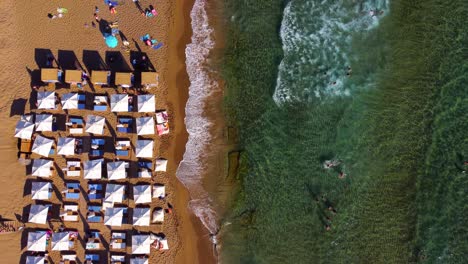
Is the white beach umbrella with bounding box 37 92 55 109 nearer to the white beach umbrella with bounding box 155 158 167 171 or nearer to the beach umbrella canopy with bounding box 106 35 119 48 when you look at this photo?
the beach umbrella canopy with bounding box 106 35 119 48

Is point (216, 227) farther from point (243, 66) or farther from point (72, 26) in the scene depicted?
point (72, 26)

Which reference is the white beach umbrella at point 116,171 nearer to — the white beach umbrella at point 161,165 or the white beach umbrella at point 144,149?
the white beach umbrella at point 144,149

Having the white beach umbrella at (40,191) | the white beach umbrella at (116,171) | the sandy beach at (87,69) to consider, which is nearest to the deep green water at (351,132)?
the sandy beach at (87,69)

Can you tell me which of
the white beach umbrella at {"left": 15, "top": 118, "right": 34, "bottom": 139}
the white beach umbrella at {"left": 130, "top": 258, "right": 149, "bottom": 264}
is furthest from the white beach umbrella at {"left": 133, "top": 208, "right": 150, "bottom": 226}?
the white beach umbrella at {"left": 15, "top": 118, "right": 34, "bottom": 139}

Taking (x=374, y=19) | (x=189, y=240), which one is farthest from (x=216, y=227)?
(x=374, y=19)

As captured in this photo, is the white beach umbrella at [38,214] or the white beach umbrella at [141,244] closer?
the white beach umbrella at [38,214]

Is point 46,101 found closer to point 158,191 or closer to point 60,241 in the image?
point 60,241

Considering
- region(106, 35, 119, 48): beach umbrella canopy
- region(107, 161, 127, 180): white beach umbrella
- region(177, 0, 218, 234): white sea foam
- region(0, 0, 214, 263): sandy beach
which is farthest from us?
region(177, 0, 218, 234): white sea foam
